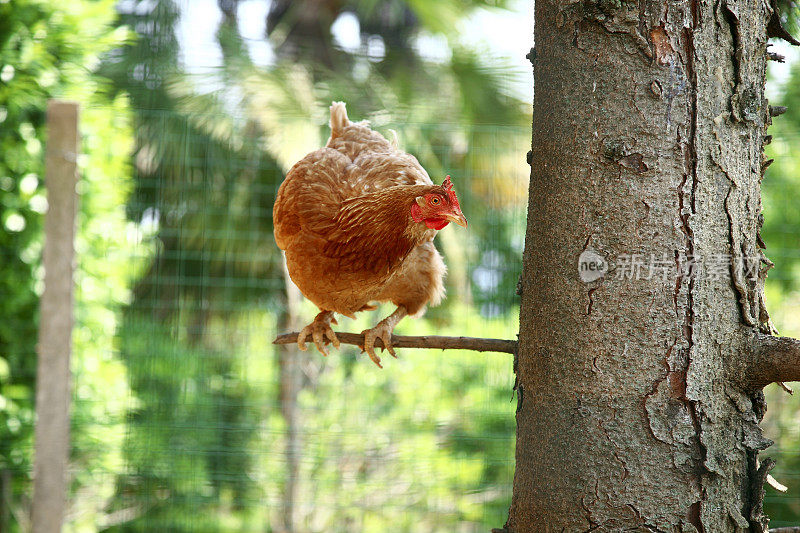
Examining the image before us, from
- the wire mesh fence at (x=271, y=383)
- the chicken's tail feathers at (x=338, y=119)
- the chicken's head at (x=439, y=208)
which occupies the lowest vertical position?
the wire mesh fence at (x=271, y=383)

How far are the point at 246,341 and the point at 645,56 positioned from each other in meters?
3.01

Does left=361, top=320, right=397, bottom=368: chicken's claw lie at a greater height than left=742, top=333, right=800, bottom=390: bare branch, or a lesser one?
lesser

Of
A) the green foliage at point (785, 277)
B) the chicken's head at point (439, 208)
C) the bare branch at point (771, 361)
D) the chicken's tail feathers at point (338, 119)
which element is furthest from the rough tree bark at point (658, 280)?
the green foliage at point (785, 277)

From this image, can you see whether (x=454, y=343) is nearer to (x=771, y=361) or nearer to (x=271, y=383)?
(x=771, y=361)

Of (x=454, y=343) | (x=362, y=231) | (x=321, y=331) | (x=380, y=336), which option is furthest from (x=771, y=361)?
(x=321, y=331)

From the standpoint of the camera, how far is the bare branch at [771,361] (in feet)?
3.20

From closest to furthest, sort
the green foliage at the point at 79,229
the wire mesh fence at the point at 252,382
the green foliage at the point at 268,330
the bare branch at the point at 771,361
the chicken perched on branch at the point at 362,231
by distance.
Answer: the bare branch at the point at 771,361 → the chicken perched on branch at the point at 362,231 → the green foliage at the point at 79,229 → the wire mesh fence at the point at 252,382 → the green foliage at the point at 268,330

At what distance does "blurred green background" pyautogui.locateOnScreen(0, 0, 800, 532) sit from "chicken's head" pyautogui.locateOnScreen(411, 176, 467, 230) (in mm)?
1820

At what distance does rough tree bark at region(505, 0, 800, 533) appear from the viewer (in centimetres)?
98

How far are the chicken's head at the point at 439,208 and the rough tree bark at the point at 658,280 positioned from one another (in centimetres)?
60

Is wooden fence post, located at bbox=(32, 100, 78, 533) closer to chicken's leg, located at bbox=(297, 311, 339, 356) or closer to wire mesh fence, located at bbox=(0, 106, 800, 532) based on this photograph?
wire mesh fence, located at bbox=(0, 106, 800, 532)

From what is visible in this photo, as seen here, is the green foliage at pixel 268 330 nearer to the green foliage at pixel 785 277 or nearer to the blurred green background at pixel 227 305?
the blurred green background at pixel 227 305

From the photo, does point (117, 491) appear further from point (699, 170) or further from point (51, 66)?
point (699, 170)

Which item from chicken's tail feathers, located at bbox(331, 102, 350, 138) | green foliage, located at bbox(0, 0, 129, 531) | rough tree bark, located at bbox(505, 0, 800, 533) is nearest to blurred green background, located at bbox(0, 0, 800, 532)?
green foliage, located at bbox(0, 0, 129, 531)
